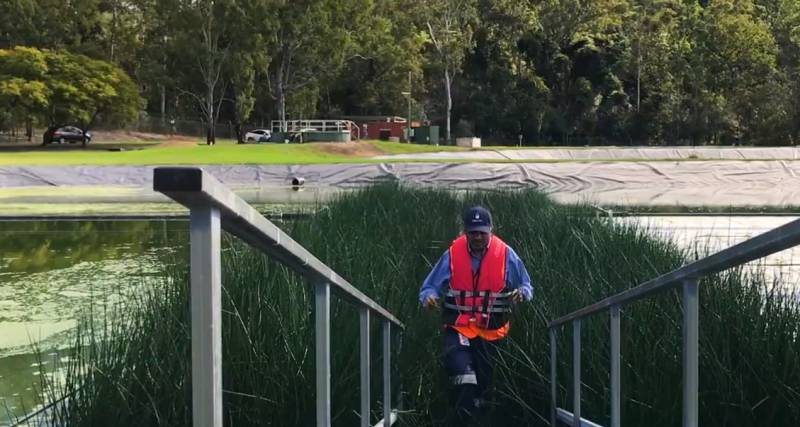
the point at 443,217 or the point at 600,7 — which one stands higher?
the point at 600,7

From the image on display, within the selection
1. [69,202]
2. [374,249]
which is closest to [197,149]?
[69,202]

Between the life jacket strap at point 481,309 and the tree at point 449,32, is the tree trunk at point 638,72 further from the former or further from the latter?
the life jacket strap at point 481,309

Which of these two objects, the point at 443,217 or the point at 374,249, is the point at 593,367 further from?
the point at 443,217

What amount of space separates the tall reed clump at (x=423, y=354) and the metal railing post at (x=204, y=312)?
5.30ft

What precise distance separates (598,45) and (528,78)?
16.6 ft

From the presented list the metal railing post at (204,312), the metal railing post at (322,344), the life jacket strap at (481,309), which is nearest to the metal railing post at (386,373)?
the life jacket strap at (481,309)

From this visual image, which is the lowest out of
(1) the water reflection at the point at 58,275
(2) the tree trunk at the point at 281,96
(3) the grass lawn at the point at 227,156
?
(1) the water reflection at the point at 58,275

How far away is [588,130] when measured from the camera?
50.2m

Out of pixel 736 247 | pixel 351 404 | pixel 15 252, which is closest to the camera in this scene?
pixel 736 247

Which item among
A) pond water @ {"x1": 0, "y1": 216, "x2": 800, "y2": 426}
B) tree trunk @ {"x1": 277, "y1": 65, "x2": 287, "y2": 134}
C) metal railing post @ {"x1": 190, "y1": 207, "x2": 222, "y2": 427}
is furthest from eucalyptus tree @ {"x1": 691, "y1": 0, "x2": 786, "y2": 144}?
metal railing post @ {"x1": 190, "y1": 207, "x2": 222, "y2": 427}

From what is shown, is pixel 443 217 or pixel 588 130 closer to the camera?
pixel 443 217

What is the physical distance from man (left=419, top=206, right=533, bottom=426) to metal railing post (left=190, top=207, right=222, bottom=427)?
239 cm

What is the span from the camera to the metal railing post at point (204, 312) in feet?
4.27

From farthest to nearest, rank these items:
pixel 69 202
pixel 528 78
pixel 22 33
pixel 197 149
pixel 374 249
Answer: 1. pixel 528 78
2. pixel 22 33
3. pixel 197 149
4. pixel 69 202
5. pixel 374 249
